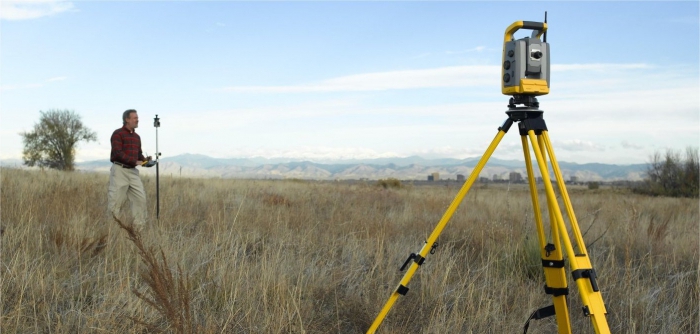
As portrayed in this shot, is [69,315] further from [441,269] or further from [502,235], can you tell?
[502,235]

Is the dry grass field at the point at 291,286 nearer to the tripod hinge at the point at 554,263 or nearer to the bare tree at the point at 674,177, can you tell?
the tripod hinge at the point at 554,263

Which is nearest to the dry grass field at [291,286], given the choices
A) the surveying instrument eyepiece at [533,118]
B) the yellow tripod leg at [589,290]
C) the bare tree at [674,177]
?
the surveying instrument eyepiece at [533,118]

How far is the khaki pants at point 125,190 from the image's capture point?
320 inches

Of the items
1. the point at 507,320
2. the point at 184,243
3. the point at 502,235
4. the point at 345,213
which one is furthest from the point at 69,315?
the point at 345,213

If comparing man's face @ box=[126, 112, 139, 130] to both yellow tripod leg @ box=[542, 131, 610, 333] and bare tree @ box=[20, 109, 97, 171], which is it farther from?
bare tree @ box=[20, 109, 97, 171]

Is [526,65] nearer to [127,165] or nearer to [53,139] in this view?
[127,165]

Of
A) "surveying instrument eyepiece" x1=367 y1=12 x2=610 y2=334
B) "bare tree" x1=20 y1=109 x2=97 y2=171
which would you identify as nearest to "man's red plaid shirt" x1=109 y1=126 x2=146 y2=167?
"surveying instrument eyepiece" x1=367 y1=12 x2=610 y2=334

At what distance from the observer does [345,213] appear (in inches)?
346

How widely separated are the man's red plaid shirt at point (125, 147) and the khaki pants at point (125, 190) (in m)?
0.19

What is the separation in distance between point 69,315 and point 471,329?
9.44 ft

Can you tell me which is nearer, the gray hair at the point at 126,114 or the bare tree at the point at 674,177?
the gray hair at the point at 126,114

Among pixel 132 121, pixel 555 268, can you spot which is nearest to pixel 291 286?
pixel 555 268

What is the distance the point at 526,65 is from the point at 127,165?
7.50 m

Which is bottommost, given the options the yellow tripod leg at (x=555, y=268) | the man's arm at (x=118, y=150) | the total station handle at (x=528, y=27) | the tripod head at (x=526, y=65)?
the yellow tripod leg at (x=555, y=268)
